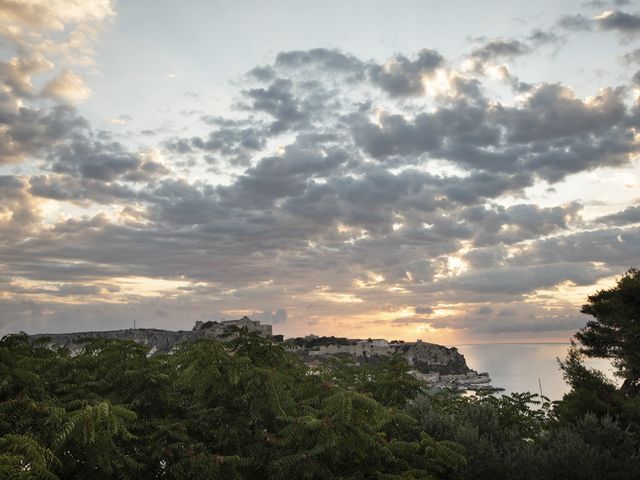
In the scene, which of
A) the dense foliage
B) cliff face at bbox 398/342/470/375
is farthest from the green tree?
cliff face at bbox 398/342/470/375

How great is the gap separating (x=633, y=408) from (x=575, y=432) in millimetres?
5727

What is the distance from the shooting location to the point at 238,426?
9.88 meters

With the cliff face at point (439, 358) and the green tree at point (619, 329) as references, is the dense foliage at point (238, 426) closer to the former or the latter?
the green tree at point (619, 329)

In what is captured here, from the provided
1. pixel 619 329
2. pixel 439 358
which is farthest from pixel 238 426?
pixel 439 358

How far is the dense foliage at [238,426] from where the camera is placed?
308 inches

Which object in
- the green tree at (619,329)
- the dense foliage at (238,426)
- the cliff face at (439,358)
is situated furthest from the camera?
the cliff face at (439,358)

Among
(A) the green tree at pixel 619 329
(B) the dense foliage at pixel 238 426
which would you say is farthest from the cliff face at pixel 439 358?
(B) the dense foliage at pixel 238 426

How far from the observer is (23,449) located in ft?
20.2

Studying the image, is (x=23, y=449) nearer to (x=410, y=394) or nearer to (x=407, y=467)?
(x=407, y=467)

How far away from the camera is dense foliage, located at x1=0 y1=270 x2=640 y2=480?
25.6 feet

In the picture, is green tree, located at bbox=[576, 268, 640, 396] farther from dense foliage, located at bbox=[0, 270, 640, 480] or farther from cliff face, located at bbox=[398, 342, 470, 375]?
cliff face, located at bbox=[398, 342, 470, 375]

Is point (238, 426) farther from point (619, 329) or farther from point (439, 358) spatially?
point (439, 358)

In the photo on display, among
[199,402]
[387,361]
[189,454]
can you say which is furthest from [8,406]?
[387,361]

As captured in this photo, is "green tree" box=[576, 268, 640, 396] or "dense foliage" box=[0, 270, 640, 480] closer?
"dense foliage" box=[0, 270, 640, 480]
